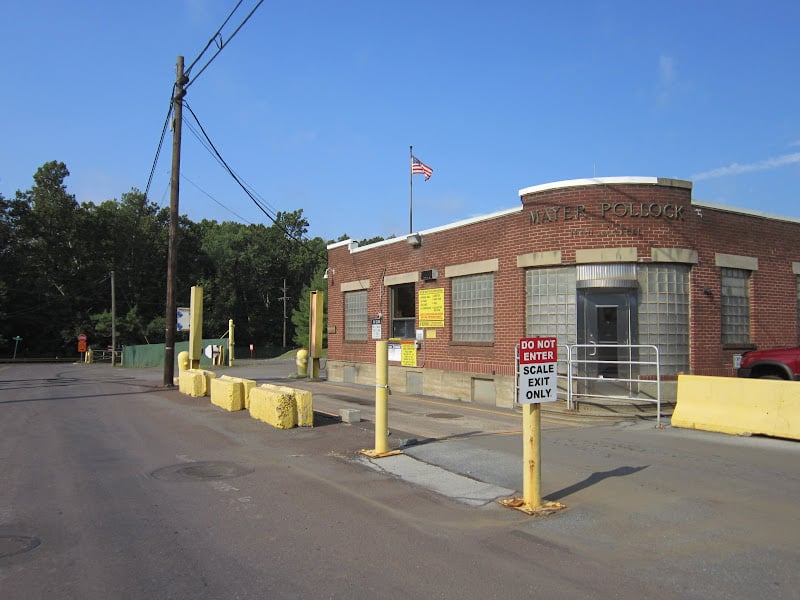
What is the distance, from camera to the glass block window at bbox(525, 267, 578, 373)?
13.9 metres

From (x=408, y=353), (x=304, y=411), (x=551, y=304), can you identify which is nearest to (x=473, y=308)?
(x=551, y=304)

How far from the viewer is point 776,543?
5164 mm

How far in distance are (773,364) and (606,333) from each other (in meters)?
3.25

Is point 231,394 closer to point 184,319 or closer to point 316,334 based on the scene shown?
point 316,334

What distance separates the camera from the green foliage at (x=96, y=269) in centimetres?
6625

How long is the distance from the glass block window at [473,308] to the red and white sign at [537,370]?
9481mm

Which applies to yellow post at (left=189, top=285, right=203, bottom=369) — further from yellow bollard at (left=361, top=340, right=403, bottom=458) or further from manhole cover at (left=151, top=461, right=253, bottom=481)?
yellow bollard at (left=361, top=340, right=403, bottom=458)

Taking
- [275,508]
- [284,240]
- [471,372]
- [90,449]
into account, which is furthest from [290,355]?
[275,508]

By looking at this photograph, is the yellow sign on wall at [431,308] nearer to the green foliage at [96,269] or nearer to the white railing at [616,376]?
the white railing at [616,376]

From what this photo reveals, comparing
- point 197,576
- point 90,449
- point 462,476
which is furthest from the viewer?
point 90,449

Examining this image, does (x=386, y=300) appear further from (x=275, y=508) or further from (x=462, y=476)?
(x=275, y=508)

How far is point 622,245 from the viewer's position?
13.4 meters

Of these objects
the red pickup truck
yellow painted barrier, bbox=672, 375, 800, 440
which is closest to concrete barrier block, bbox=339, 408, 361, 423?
yellow painted barrier, bbox=672, 375, 800, 440

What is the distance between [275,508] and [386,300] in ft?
46.0
